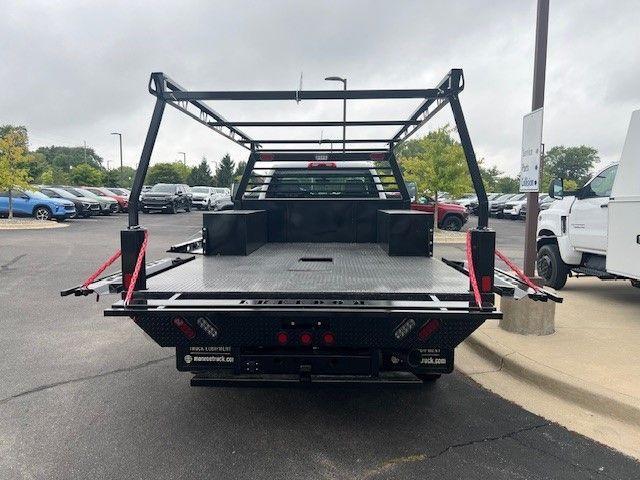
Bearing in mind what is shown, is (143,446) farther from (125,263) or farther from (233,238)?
(233,238)

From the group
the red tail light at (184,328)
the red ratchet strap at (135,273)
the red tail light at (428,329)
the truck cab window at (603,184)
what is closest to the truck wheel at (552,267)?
the truck cab window at (603,184)

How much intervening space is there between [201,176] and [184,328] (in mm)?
78483

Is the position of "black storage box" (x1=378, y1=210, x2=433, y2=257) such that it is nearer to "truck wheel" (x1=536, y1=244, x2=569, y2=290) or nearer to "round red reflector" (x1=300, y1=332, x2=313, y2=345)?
"round red reflector" (x1=300, y1=332, x2=313, y2=345)

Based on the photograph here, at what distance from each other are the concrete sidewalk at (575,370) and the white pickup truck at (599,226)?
808 millimetres

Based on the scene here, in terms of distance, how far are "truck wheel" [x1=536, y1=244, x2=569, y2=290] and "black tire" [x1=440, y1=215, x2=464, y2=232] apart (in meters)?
12.9

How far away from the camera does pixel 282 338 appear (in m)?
3.00

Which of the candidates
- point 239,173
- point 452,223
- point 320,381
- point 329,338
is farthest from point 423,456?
point 239,173

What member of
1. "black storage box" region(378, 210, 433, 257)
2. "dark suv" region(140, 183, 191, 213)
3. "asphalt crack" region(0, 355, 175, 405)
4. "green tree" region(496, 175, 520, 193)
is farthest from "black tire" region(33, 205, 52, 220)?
"green tree" region(496, 175, 520, 193)

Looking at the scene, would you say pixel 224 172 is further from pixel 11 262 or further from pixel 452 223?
pixel 11 262

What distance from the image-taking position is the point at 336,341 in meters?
3.01

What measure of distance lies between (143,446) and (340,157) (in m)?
4.23

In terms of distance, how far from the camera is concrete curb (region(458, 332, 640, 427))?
352 centimetres

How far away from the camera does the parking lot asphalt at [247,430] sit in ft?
9.50

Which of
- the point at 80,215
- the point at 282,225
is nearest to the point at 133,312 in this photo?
the point at 282,225
